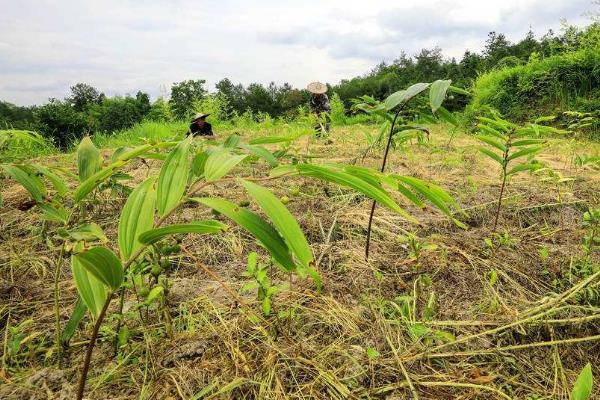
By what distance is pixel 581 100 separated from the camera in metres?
5.14

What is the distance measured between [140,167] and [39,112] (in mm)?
13470

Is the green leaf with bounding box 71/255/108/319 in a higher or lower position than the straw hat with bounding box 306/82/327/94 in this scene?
lower

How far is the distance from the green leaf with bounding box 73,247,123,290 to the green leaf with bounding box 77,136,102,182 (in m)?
0.25

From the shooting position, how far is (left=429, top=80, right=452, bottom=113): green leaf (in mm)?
852

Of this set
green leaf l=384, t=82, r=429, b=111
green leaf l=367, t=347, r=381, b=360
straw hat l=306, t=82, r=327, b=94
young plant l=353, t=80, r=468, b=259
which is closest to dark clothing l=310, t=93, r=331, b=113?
straw hat l=306, t=82, r=327, b=94

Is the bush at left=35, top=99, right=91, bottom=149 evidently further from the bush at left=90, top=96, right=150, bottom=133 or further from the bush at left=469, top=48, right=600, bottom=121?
the bush at left=469, top=48, right=600, bottom=121

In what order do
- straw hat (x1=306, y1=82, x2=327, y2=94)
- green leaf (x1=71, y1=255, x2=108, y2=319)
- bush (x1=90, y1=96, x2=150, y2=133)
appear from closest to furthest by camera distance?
1. green leaf (x1=71, y1=255, x2=108, y2=319)
2. straw hat (x1=306, y1=82, x2=327, y2=94)
3. bush (x1=90, y1=96, x2=150, y2=133)

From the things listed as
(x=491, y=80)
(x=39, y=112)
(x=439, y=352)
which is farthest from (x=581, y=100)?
(x=39, y=112)

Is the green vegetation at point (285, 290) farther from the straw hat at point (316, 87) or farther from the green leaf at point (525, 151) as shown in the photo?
the straw hat at point (316, 87)

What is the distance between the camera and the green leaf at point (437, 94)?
33.5 inches

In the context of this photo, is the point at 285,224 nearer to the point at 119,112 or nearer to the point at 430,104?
the point at 430,104

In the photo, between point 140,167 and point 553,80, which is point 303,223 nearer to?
point 140,167

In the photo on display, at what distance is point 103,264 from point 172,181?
15cm

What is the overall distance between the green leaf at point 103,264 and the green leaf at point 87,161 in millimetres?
249
